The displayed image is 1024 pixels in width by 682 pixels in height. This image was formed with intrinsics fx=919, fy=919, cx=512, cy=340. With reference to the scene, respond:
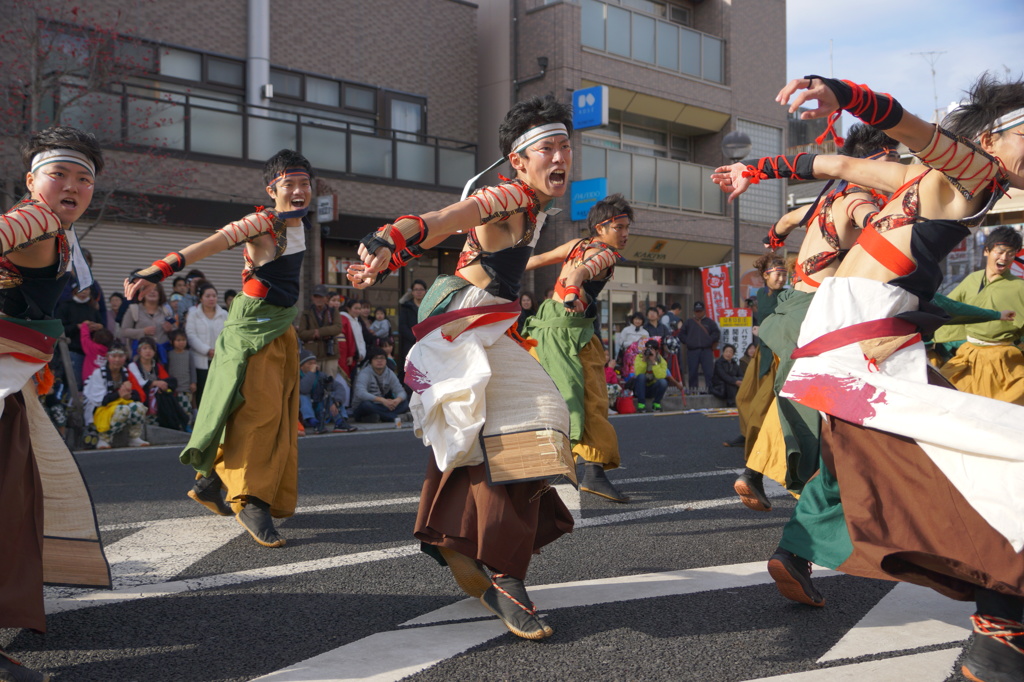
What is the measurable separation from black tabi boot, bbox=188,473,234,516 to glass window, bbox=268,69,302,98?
563 inches

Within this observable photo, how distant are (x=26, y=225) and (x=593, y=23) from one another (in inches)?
790

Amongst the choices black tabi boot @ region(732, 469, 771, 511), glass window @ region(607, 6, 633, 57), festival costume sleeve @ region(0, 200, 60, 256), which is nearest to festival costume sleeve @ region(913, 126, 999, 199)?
black tabi boot @ region(732, 469, 771, 511)

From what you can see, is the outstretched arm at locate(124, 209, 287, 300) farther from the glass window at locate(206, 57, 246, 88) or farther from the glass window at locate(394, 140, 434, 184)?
the glass window at locate(394, 140, 434, 184)

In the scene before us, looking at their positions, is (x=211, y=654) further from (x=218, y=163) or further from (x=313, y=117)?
(x=313, y=117)

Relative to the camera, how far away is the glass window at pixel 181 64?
1675cm

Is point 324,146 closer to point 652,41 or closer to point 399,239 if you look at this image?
point 652,41

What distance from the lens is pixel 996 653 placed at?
9.28ft

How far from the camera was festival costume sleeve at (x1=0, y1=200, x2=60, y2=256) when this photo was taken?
3.11 metres

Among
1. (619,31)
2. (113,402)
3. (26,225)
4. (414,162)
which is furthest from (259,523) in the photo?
(619,31)

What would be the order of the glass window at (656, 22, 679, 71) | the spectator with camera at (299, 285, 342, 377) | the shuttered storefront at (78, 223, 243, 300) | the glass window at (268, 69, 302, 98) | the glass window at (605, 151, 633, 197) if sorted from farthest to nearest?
the glass window at (656, 22, 679, 71), the glass window at (605, 151, 633, 197), the glass window at (268, 69, 302, 98), the shuttered storefront at (78, 223, 243, 300), the spectator with camera at (299, 285, 342, 377)

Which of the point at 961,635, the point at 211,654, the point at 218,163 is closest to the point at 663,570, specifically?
the point at 961,635

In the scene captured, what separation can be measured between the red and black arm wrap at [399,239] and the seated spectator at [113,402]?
7.42m

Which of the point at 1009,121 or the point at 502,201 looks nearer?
the point at 1009,121

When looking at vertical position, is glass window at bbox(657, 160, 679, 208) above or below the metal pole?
above
